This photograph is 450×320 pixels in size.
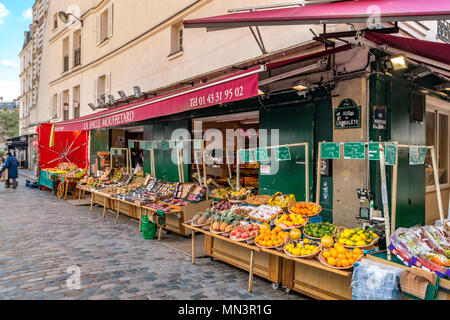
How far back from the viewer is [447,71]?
241 inches

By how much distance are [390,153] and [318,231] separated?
164 centimetres

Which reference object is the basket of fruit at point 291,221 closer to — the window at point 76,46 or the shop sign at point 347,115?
the shop sign at point 347,115

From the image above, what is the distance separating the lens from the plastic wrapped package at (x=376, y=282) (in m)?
3.55

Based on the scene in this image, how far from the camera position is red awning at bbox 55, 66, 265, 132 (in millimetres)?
5418

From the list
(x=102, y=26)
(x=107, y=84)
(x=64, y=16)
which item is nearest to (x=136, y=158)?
(x=107, y=84)

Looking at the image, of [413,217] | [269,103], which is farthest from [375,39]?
[413,217]

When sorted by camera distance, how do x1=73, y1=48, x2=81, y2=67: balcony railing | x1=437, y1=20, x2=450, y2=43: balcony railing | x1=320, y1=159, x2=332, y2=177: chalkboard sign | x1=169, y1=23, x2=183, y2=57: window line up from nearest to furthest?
x1=320, y1=159, x2=332, y2=177: chalkboard sign
x1=437, y1=20, x2=450, y2=43: balcony railing
x1=169, y1=23, x2=183, y2=57: window
x1=73, y1=48, x2=81, y2=67: balcony railing

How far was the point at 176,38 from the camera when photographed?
467 inches

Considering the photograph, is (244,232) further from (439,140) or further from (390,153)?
(439,140)

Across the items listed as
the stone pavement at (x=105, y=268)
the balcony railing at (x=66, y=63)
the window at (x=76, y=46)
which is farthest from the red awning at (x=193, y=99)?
the balcony railing at (x=66, y=63)

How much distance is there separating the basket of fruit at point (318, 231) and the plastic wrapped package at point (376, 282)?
1.20m

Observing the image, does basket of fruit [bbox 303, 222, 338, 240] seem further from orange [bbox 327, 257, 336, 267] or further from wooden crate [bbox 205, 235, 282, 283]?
orange [bbox 327, 257, 336, 267]

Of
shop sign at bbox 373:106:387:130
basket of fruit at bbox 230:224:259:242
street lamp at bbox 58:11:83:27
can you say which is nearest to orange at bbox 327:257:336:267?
basket of fruit at bbox 230:224:259:242

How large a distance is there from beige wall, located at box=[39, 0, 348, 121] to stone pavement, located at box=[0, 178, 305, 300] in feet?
16.5
